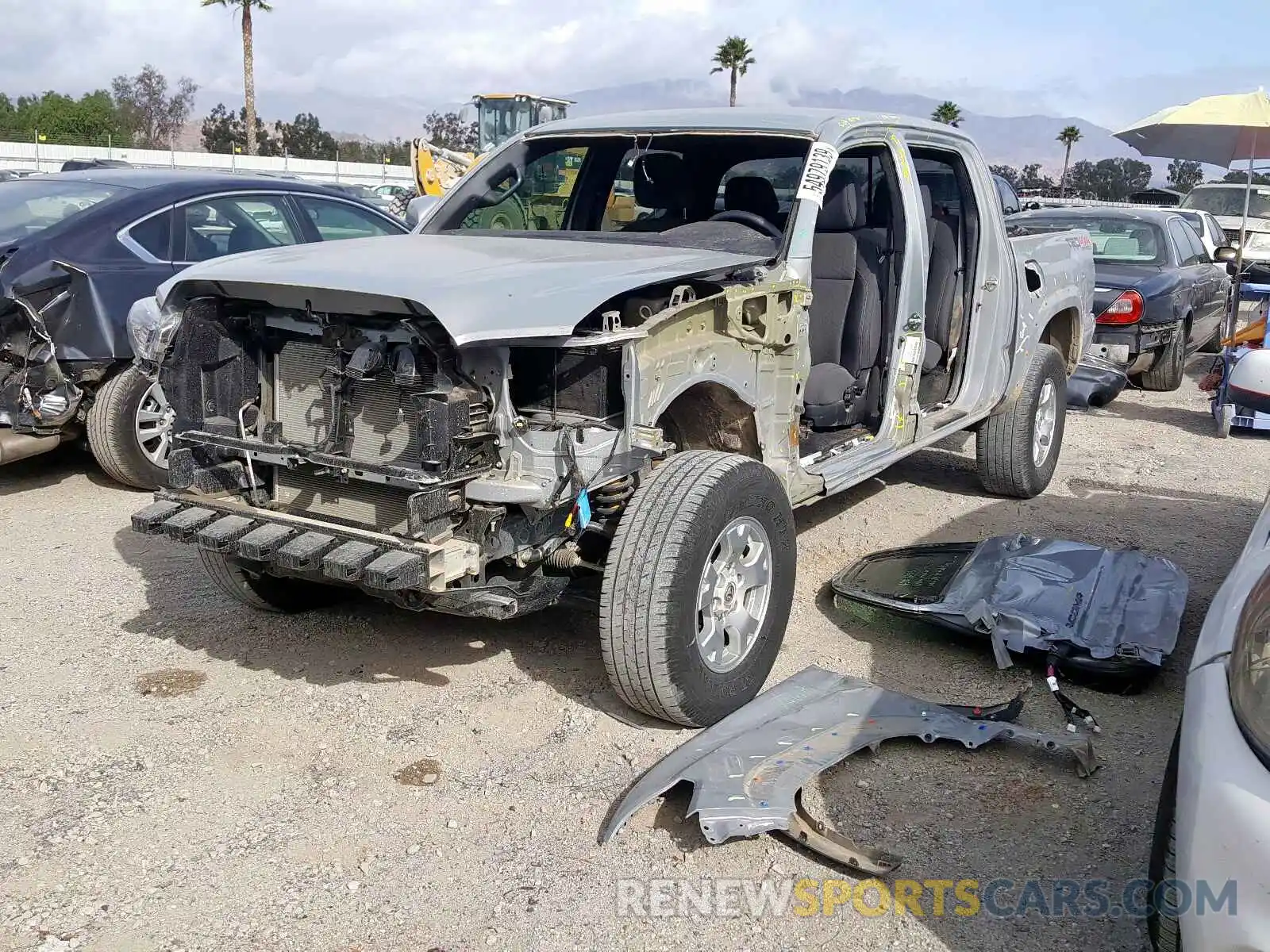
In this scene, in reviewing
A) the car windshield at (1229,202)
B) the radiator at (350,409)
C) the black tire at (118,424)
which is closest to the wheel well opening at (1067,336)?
the radiator at (350,409)

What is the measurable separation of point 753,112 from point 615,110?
2.75 ft

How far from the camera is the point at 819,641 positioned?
14.8 ft

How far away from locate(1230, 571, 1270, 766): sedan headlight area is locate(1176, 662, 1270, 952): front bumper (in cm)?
2

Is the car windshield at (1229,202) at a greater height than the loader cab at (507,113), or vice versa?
the loader cab at (507,113)

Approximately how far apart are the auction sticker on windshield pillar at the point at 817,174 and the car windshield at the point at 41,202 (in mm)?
4342

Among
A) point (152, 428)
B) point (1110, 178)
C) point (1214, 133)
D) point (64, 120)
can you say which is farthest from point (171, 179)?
point (64, 120)

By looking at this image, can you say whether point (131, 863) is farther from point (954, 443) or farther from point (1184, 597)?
point (954, 443)

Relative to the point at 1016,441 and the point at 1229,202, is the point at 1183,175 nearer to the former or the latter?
the point at 1229,202

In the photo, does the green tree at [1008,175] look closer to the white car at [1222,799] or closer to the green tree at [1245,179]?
the green tree at [1245,179]

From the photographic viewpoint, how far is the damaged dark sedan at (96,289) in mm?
5926

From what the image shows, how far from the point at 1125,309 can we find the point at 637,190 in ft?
21.5

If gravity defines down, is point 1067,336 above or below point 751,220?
below

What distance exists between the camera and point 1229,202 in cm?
1723

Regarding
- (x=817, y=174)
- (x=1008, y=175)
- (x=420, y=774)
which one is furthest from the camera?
(x=1008, y=175)
